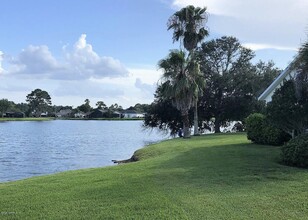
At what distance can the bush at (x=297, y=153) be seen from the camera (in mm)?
12318

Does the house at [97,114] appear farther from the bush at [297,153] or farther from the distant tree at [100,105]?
the bush at [297,153]

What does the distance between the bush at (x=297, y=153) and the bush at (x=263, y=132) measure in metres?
5.16

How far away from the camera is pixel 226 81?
4606 cm

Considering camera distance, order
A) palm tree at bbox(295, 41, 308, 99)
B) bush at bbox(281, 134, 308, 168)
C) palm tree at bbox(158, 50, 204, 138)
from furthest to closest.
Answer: palm tree at bbox(158, 50, 204, 138), palm tree at bbox(295, 41, 308, 99), bush at bbox(281, 134, 308, 168)

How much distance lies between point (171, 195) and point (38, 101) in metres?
163

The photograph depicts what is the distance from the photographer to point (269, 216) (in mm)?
7098

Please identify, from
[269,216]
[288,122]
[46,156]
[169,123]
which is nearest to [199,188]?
[269,216]

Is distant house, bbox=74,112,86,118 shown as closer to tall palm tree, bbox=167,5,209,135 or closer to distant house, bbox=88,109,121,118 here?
distant house, bbox=88,109,121,118

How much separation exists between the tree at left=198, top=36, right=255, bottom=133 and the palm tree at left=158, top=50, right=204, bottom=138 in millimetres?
11303

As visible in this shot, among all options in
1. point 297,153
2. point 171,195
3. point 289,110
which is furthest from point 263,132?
point 171,195

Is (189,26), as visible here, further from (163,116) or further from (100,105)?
(100,105)

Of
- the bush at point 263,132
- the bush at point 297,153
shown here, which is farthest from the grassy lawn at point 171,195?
the bush at point 263,132

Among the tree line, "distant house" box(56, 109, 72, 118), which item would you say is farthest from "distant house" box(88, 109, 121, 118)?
"distant house" box(56, 109, 72, 118)

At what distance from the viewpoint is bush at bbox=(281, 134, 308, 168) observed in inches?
485
